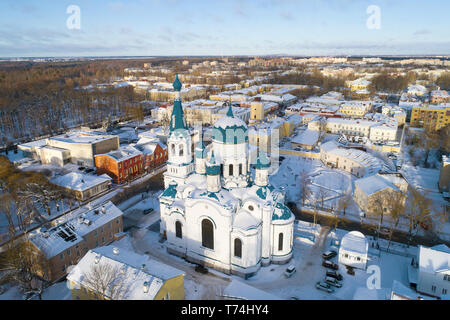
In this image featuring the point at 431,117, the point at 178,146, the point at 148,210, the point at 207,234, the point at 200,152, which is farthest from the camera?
the point at 431,117

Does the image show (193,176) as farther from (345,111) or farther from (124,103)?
(124,103)

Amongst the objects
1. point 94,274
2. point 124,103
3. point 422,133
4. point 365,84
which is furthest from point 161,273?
point 365,84

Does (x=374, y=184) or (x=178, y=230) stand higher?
(x=374, y=184)

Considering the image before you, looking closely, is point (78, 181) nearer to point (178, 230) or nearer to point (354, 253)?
point (178, 230)

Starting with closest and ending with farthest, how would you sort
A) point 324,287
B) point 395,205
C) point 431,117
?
point 324,287
point 395,205
point 431,117

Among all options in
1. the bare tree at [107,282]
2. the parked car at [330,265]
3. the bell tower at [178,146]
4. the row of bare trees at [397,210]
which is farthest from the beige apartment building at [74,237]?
the row of bare trees at [397,210]

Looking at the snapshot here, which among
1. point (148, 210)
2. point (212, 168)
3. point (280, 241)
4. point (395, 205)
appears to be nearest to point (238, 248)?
point (280, 241)

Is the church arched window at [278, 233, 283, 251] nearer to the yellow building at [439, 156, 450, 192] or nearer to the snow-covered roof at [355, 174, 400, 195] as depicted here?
the snow-covered roof at [355, 174, 400, 195]
